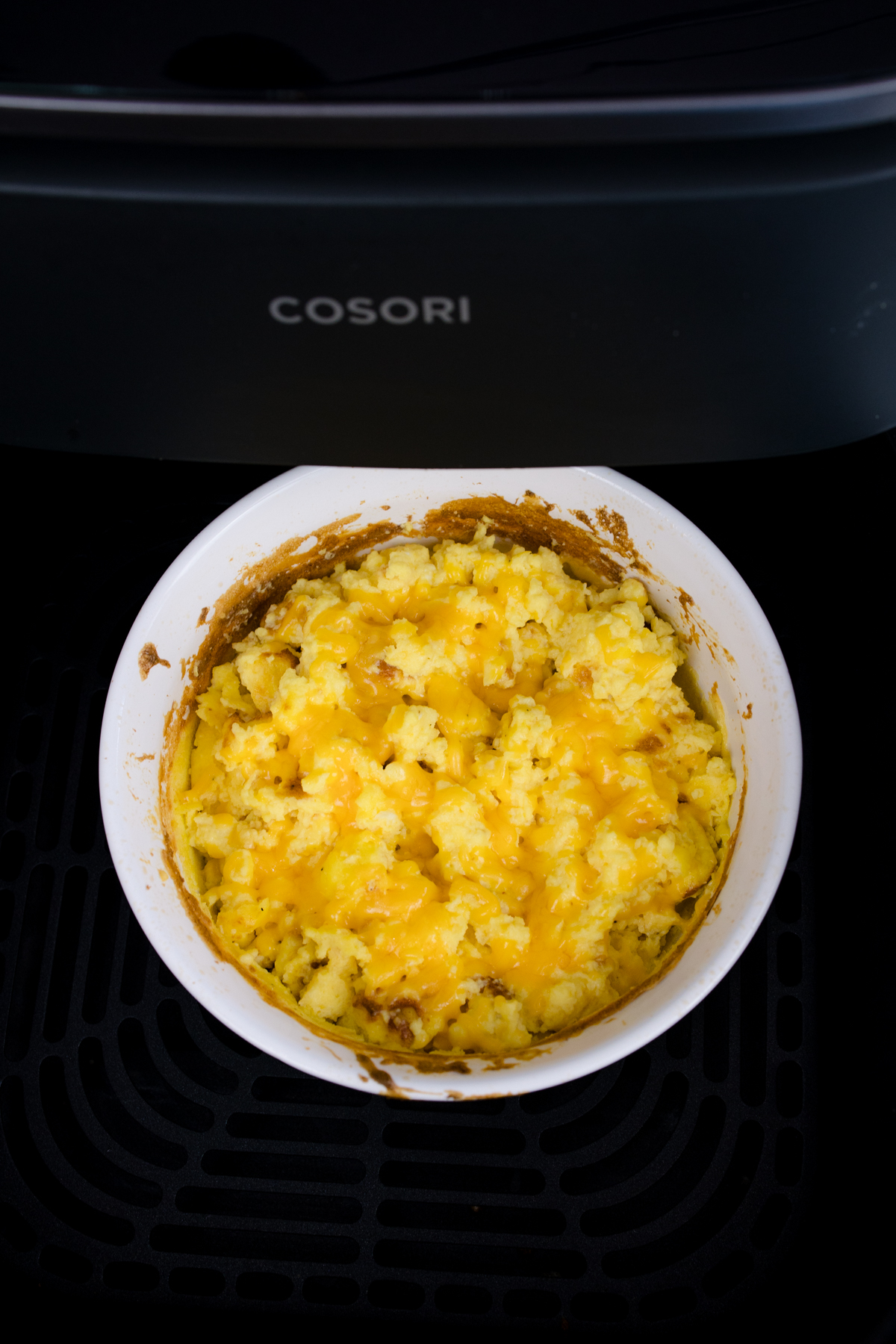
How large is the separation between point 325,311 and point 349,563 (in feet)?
2.33

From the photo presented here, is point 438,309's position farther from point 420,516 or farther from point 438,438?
point 420,516

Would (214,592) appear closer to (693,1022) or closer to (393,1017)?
(393,1017)

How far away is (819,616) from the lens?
122 cm

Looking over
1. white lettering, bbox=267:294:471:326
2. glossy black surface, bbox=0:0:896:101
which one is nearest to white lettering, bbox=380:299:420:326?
white lettering, bbox=267:294:471:326

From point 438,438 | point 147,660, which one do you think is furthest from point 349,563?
point 438,438

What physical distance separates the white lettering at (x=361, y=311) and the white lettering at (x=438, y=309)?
33 millimetres

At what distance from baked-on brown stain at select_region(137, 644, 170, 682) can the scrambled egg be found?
0.10 m

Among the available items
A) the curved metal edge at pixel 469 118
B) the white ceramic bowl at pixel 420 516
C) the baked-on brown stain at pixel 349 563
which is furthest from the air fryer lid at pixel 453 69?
the baked-on brown stain at pixel 349 563

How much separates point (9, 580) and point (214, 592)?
0.30 metres

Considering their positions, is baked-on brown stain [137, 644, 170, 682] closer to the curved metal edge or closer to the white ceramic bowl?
the white ceramic bowl

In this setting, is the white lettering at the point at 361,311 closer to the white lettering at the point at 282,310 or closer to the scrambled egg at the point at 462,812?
the white lettering at the point at 282,310

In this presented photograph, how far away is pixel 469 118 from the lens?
20.2 inches

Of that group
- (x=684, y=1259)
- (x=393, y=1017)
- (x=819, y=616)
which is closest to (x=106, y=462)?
(x=393, y=1017)

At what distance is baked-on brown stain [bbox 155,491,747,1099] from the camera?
42.2 inches
